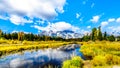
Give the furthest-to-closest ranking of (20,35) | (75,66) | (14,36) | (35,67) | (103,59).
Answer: (14,36), (20,35), (35,67), (103,59), (75,66)

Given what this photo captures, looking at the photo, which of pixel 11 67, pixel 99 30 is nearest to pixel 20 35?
pixel 99 30

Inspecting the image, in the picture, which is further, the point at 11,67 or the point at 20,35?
the point at 20,35

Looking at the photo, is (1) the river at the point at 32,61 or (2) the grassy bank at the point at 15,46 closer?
(1) the river at the point at 32,61

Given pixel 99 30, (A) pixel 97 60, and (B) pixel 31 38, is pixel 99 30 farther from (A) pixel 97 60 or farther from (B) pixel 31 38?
(A) pixel 97 60

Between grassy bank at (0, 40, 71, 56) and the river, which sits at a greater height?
grassy bank at (0, 40, 71, 56)

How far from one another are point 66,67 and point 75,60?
2.30 meters

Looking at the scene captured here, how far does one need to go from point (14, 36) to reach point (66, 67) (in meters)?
146

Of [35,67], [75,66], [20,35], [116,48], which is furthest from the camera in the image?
[20,35]

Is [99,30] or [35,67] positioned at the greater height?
[99,30]

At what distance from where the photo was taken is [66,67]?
29.1 metres

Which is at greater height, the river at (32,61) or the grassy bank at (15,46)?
the grassy bank at (15,46)

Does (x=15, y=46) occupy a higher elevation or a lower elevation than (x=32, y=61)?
higher

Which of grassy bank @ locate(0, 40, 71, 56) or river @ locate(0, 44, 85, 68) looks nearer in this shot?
river @ locate(0, 44, 85, 68)

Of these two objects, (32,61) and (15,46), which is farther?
(15,46)
